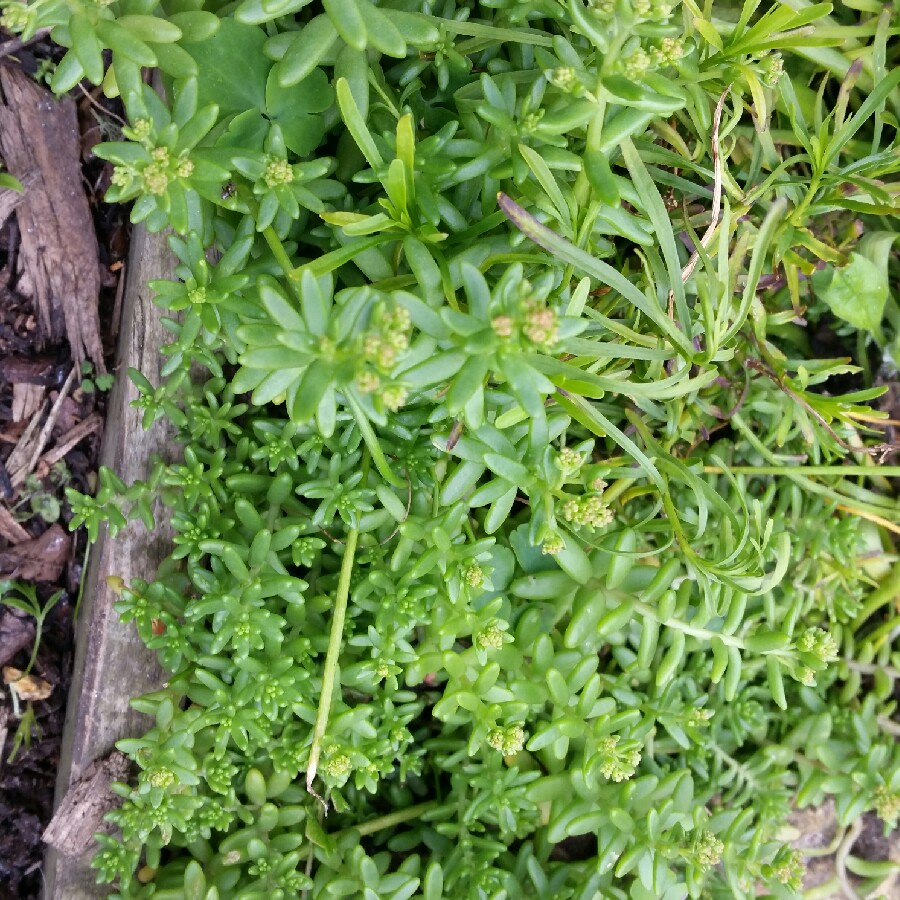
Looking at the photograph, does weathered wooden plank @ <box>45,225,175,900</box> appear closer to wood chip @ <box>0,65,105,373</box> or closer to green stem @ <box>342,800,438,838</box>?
wood chip @ <box>0,65,105,373</box>

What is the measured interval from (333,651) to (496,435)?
776mm

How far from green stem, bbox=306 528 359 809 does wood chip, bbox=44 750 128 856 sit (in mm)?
676

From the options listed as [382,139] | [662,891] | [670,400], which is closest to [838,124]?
[670,400]

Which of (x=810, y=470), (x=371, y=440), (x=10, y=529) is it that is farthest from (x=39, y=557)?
(x=810, y=470)

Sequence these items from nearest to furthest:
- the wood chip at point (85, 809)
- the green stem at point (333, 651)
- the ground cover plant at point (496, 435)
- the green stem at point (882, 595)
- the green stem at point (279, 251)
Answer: the ground cover plant at point (496, 435), the green stem at point (279, 251), the green stem at point (333, 651), the wood chip at point (85, 809), the green stem at point (882, 595)

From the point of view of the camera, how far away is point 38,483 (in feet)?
9.52

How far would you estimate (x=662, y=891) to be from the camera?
2625 mm

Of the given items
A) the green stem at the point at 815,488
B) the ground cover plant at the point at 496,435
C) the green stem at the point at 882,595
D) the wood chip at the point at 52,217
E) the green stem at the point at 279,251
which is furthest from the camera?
the green stem at the point at 882,595

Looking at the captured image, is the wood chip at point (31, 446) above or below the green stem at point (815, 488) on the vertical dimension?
above

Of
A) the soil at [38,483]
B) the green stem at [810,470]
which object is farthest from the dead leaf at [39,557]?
the green stem at [810,470]

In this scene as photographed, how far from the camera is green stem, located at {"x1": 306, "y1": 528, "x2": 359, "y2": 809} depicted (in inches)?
92.8

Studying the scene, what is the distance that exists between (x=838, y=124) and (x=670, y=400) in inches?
36.2

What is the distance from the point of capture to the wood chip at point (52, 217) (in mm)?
2701

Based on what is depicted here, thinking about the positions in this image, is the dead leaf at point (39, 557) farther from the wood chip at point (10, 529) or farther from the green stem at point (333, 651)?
the green stem at point (333, 651)
